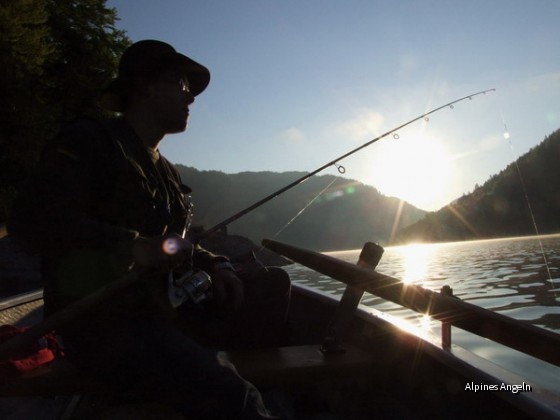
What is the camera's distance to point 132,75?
319 centimetres

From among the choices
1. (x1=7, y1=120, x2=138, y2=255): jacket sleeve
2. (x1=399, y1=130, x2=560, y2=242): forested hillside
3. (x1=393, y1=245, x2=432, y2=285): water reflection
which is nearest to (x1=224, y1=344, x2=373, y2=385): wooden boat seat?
(x1=393, y1=245, x2=432, y2=285): water reflection

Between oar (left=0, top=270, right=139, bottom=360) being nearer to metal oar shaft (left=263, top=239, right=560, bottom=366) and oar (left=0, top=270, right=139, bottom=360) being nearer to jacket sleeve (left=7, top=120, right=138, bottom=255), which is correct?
jacket sleeve (left=7, top=120, right=138, bottom=255)

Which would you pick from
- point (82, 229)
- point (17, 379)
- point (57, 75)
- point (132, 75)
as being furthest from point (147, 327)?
point (57, 75)

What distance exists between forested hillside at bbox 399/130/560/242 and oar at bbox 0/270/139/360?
120453 mm

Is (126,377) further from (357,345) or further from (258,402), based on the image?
(357,345)

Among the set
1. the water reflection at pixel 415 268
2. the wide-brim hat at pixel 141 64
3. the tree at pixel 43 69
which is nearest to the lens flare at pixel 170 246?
the water reflection at pixel 415 268

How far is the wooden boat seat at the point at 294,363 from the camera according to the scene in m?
2.84

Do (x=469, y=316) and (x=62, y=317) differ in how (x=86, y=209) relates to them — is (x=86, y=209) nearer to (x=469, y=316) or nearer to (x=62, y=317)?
(x=62, y=317)

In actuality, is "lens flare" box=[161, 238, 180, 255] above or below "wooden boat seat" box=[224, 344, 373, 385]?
above

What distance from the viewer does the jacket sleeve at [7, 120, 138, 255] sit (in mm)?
2223

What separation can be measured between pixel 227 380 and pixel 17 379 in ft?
5.33

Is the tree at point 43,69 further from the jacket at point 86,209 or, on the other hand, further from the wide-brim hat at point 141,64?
the jacket at point 86,209

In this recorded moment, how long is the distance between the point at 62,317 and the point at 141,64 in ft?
6.47

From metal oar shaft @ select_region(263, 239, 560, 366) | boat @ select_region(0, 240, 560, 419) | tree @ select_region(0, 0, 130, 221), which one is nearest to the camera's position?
metal oar shaft @ select_region(263, 239, 560, 366)
